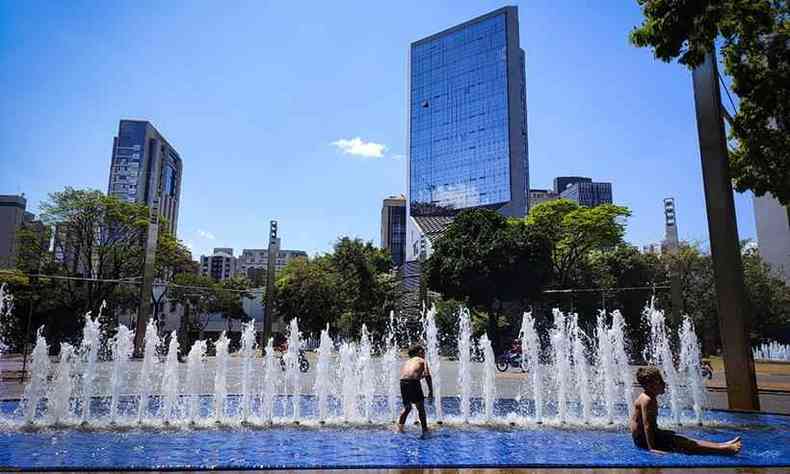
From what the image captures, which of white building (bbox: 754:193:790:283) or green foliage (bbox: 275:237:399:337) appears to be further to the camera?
white building (bbox: 754:193:790:283)

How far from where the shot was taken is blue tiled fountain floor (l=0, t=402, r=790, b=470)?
6.18 metres

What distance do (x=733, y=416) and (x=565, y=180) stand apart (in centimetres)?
16962

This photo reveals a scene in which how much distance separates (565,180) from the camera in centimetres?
17200

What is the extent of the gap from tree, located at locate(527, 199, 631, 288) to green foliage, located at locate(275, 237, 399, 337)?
1522 centimetres

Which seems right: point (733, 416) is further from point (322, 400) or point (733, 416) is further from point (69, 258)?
point (69, 258)

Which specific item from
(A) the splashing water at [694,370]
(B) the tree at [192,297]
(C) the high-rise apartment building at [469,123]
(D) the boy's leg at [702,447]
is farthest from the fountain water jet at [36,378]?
(C) the high-rise apartment building at [469,123]

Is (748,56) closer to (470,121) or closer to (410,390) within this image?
(410,390)

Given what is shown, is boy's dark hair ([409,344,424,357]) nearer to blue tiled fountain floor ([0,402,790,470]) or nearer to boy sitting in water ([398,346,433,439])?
boy sitting in water ([398,346,433,439])

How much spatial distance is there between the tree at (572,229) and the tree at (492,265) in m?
1.66

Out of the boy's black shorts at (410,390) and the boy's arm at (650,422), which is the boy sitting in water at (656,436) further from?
the boy's black shorts at (410,390)

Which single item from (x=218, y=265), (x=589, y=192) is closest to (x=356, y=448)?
(x=218, y=265)

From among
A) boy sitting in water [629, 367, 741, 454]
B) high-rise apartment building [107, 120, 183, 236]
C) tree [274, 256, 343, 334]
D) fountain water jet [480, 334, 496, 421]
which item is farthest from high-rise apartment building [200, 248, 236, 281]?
boy sitting in water [629, 367, 741, 454]

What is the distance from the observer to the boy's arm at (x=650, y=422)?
20.5 feet

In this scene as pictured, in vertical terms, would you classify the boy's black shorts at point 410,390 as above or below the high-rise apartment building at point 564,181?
below
